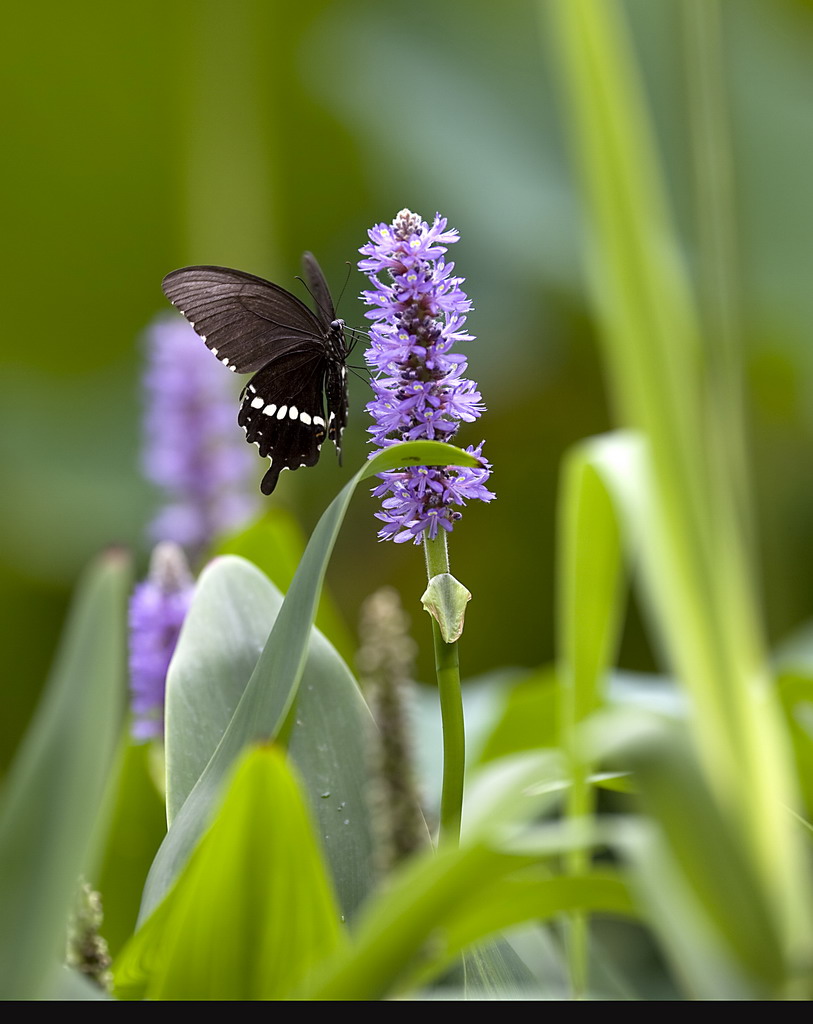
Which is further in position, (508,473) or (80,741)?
(508,473)

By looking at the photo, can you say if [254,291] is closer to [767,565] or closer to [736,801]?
[736,801]

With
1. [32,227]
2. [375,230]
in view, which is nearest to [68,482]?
[32,227]

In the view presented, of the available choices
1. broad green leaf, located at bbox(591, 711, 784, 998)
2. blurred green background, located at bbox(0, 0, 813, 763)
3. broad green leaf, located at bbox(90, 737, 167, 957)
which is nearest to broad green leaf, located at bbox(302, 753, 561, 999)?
broad green leaf, located at bbox(591, 711, 784, 998)

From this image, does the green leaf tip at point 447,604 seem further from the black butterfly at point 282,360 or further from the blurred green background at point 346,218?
the blurred green background at point 346,218

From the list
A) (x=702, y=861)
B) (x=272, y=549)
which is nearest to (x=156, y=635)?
(x=272, y=549)

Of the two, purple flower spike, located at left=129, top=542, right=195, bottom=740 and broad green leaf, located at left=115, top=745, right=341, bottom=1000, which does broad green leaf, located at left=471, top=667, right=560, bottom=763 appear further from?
broad green leaf, located at left=115, top=745, right=341, bottom=1000

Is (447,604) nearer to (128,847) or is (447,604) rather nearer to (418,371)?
(418,371)
